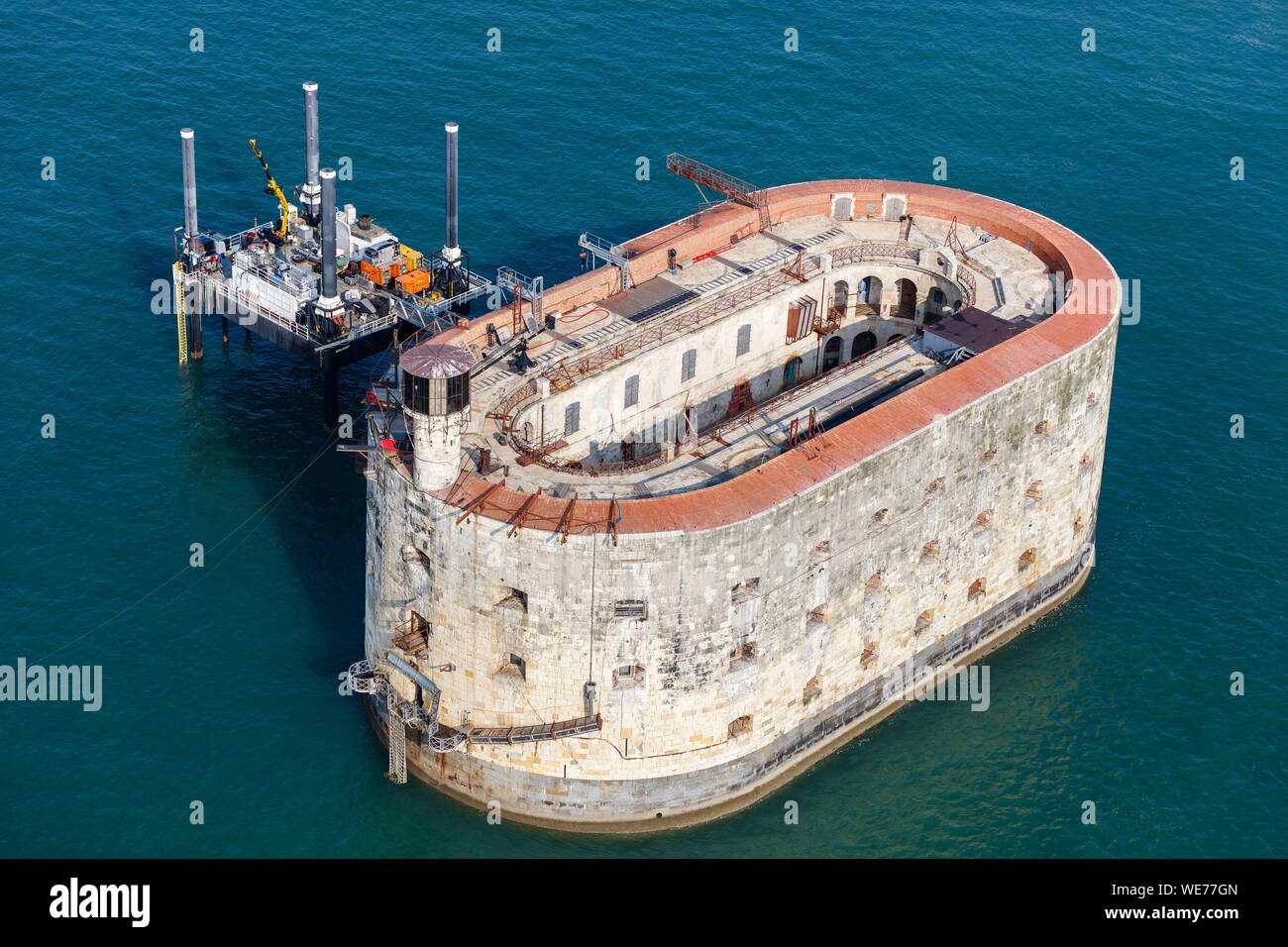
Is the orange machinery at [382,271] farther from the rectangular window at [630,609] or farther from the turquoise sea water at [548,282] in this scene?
the rectangular window at [630,609]

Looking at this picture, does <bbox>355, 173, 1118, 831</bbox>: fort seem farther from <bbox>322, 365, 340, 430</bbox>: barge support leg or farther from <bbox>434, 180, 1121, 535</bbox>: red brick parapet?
<bbox>322, 365, 340, 430</bbox>: barge support leg

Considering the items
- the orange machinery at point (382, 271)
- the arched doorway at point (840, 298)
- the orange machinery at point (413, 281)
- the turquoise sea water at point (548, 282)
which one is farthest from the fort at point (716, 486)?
the turquoise sea water at point (548, 282)

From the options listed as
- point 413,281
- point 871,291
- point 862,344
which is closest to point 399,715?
point 413,281

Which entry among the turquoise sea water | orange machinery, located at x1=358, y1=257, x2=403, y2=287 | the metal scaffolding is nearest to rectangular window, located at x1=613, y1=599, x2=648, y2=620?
the turquoise sea water

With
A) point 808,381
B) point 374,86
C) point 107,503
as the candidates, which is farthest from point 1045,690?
point 374,86

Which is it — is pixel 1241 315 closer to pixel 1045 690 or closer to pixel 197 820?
pixel 1045 690

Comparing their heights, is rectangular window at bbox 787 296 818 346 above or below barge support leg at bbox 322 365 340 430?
above
